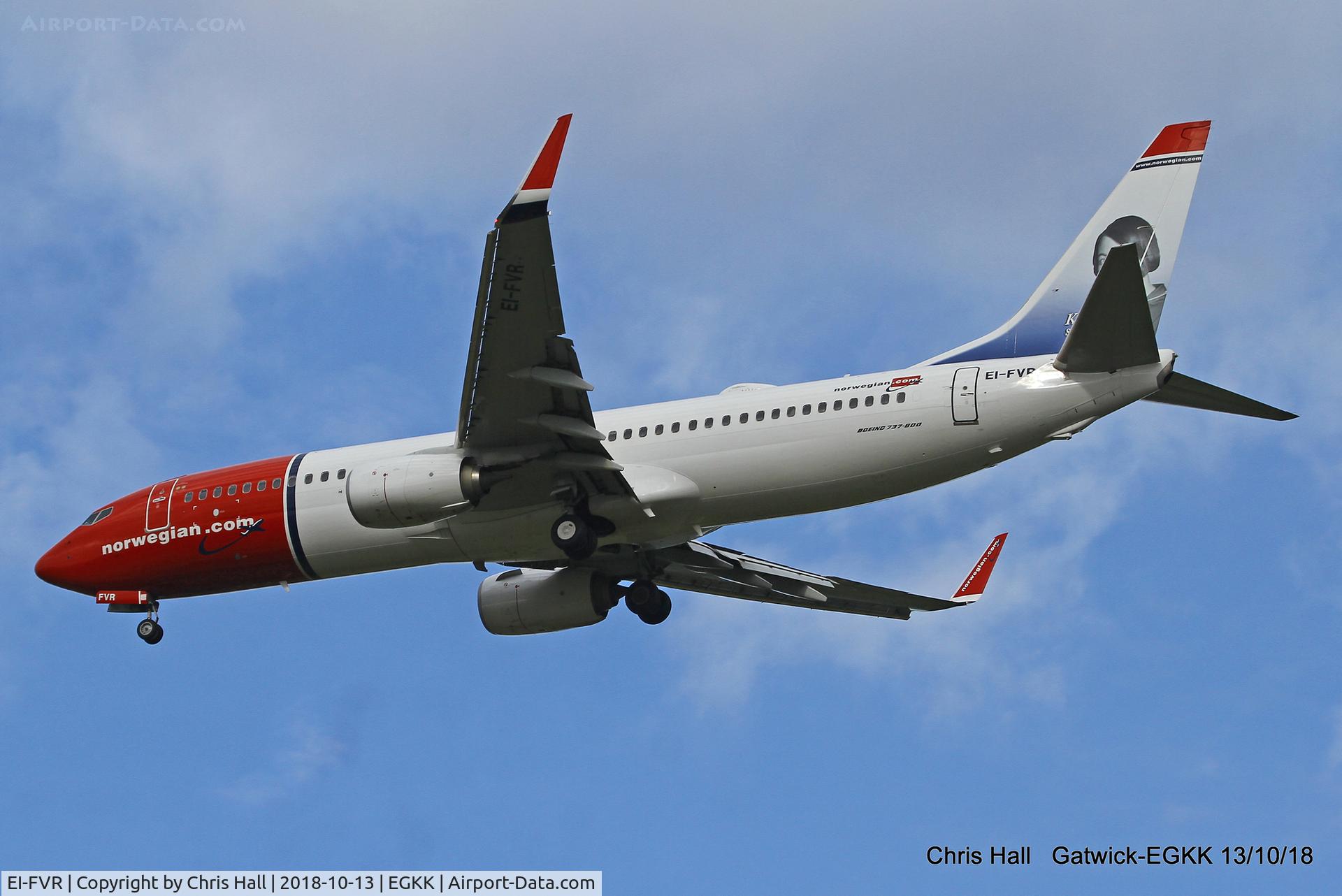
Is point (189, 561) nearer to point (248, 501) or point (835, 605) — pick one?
point (248, 501)

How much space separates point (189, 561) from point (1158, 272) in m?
18.2

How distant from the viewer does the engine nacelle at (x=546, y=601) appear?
31.1 m

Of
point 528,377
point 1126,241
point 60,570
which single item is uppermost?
point 1126,241

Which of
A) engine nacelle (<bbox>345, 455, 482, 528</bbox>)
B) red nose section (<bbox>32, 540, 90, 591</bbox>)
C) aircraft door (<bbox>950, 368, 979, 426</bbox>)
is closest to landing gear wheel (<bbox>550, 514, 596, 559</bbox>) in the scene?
engine nacelle (<bbox>345, 455, 482, 528</bbox>)

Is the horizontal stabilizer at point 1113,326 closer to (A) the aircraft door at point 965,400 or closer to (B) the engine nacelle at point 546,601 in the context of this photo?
(A) the aircraft door at point 965,400

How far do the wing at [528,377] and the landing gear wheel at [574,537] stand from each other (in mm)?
525

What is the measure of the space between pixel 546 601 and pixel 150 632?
7673 millimetres

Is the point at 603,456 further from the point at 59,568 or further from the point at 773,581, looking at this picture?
the point at 59,568

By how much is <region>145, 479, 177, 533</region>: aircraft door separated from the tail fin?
47.8 ft

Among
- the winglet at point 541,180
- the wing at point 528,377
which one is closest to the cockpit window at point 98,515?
the wing at point 528,377

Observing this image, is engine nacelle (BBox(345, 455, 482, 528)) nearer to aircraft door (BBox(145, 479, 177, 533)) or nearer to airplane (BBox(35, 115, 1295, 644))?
airplane (BBox(35, 115, 1295, 644))

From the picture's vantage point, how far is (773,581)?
3247cm

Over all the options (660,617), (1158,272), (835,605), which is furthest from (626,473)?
(1158,272)

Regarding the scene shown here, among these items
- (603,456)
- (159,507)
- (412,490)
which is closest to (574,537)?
(603,456)
